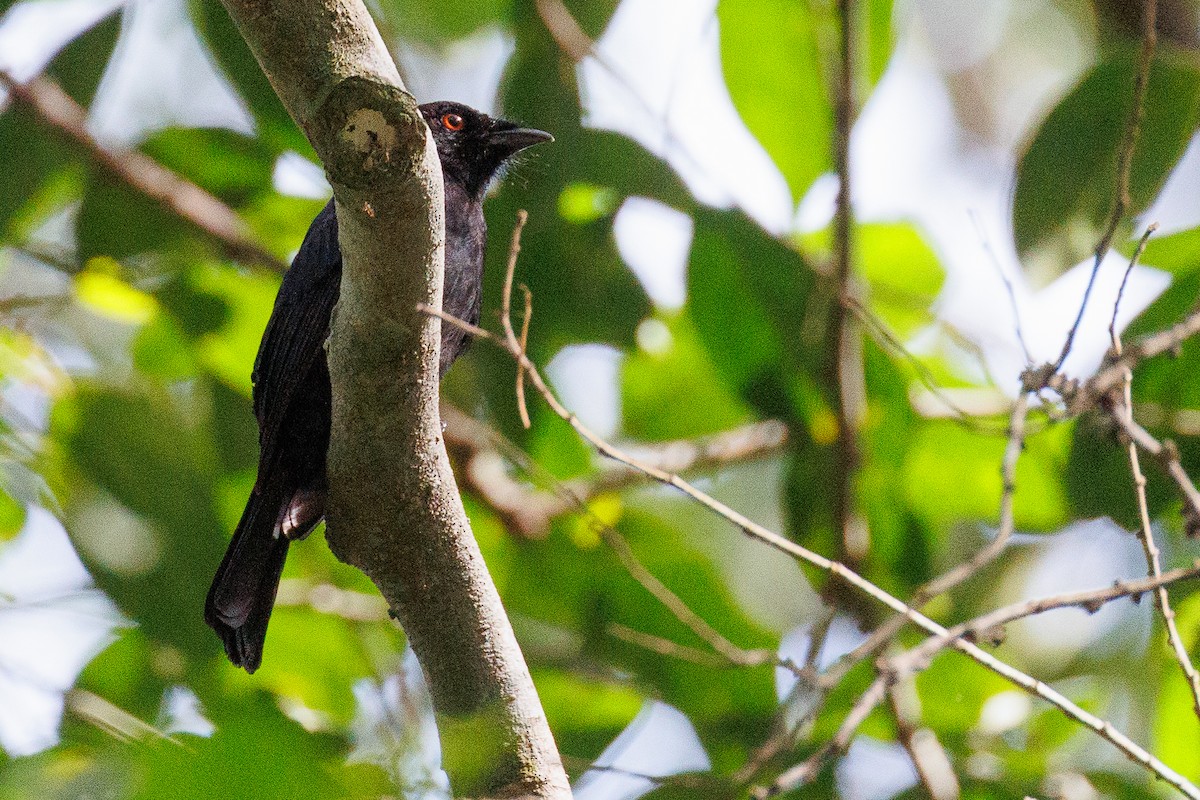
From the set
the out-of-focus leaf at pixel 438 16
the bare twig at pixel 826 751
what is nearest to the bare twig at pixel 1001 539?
the bare twig at pixel 826 751

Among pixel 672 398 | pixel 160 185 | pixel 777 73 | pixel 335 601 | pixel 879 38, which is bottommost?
pixel 335 601

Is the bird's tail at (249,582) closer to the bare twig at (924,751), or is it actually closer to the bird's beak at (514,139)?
the bird's beak at (514,139)

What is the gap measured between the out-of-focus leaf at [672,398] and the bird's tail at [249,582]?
6.73 ft

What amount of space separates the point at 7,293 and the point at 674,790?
8.34 feet

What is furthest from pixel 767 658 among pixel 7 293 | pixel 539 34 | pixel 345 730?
pixel 7 293

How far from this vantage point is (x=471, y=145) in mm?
4211

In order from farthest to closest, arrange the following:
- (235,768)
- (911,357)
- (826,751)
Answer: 1. (911,357)
2. (826,751)
3. (235,768)

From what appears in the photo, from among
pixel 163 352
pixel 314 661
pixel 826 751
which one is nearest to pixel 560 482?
pixel 314 661

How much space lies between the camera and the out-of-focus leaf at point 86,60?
3.59m

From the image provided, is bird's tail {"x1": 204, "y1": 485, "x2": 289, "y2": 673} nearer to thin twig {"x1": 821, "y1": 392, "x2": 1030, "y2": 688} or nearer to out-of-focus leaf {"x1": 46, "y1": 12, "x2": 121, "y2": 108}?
out-of-focus leaf {"x1": 46, "y1": 12, "x2": 121, "y2": 108}

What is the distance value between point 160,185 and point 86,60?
2.87 ft

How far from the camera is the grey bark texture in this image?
197cm

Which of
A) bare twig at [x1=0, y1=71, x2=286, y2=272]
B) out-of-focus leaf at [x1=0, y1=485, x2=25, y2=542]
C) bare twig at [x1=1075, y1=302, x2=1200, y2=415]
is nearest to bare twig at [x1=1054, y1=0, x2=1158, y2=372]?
bare twig at [x1=1075, y1=302, x2=1200, y2=415]

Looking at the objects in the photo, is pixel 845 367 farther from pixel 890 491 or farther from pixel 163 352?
pixel 163 352
